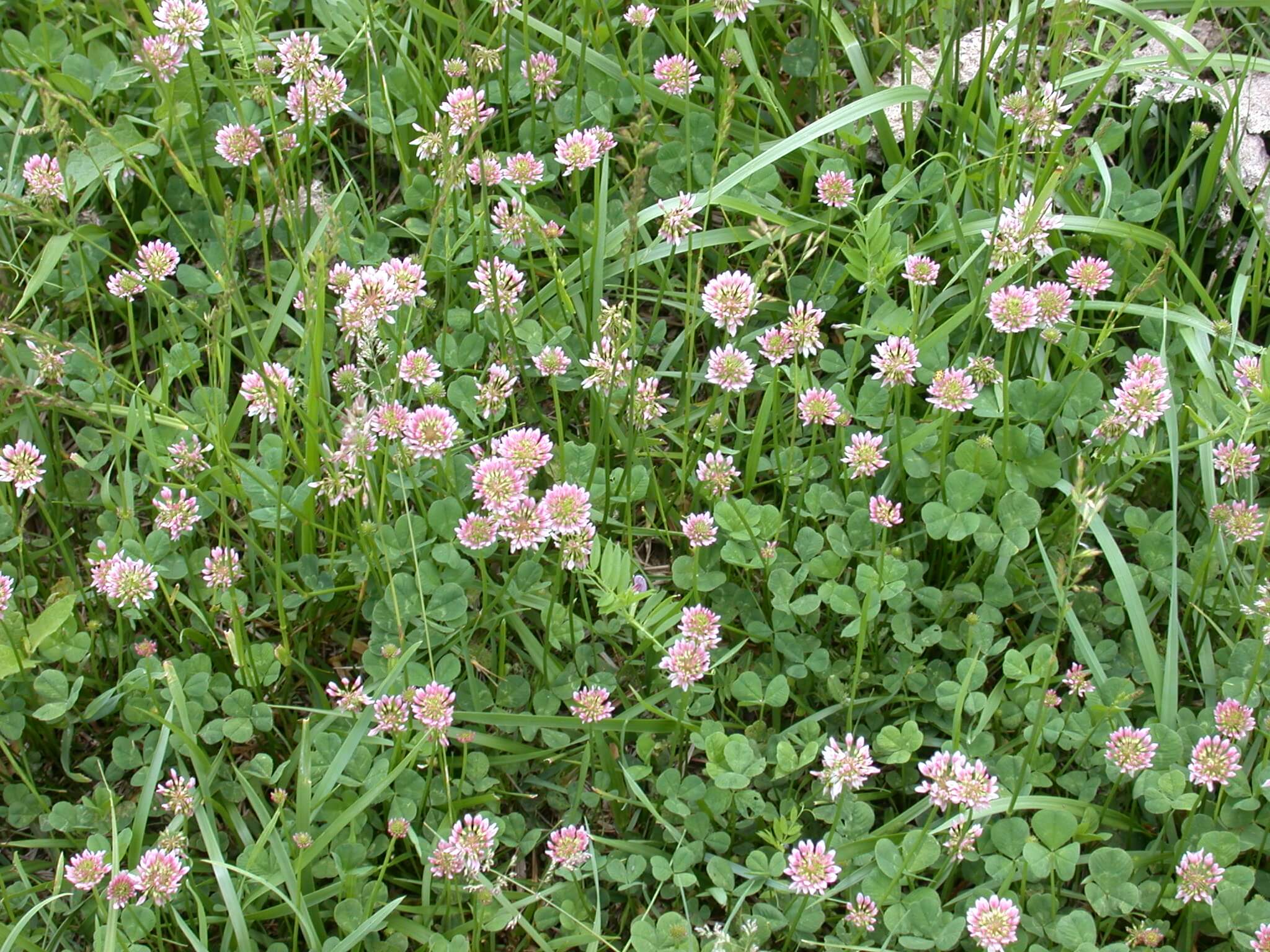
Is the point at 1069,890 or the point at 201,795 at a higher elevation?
the point at 201,795

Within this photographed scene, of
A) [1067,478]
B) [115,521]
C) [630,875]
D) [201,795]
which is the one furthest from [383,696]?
[1067,478]

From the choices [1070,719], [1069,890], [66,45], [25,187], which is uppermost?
[66,45]

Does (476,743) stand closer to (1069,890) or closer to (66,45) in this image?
(1069,890)

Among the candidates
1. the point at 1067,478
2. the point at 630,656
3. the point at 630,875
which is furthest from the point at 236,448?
the point at 1067,478

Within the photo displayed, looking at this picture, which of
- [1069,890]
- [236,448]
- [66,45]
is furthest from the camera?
[66,45]

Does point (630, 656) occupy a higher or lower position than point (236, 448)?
lower

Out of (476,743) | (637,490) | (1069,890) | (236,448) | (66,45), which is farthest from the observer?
(66,45)

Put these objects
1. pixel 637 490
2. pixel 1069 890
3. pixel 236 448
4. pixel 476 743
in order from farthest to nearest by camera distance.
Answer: pixel 236 448
pixel 637 490
pixel 476 743
pixel 1069 890

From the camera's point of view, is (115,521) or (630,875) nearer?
(630,875)

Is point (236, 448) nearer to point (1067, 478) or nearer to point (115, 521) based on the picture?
point (115, 521)
